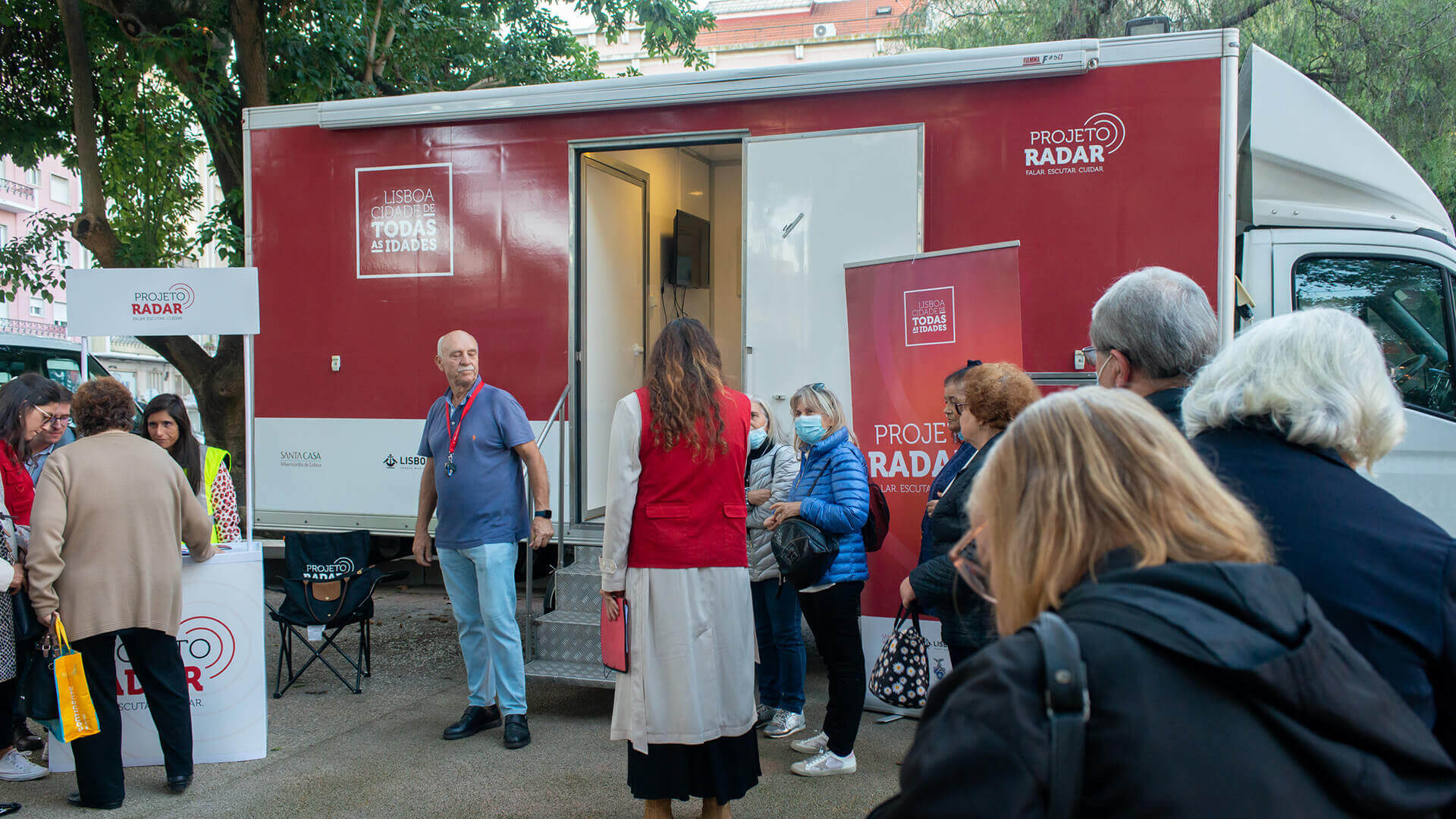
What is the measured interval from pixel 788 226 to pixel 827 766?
2.49 metres

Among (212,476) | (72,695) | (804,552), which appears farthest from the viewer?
(212,476)

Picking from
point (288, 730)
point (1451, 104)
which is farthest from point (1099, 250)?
point (1451, 104)

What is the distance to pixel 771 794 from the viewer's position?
12.2ft

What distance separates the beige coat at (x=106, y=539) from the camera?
3500mm

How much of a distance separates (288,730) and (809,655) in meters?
2.76

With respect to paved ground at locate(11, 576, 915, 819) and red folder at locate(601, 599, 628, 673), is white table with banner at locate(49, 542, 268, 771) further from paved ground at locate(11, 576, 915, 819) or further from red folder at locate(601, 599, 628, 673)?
red folder at locate(601, 599, 628, 673)

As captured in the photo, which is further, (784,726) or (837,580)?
(784,726)

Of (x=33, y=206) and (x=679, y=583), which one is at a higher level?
(x=33, y=206)

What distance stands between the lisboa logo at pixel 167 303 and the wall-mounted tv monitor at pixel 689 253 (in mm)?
3198

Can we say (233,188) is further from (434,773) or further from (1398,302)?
(1398,302)

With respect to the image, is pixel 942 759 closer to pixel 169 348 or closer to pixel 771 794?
pixel 771 794

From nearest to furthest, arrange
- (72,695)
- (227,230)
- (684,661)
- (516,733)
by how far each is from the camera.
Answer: (684,661) → (72,695) → (516,733) → (227,230)

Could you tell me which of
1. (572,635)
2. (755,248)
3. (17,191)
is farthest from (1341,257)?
(17,191)

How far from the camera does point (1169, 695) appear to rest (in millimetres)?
970
